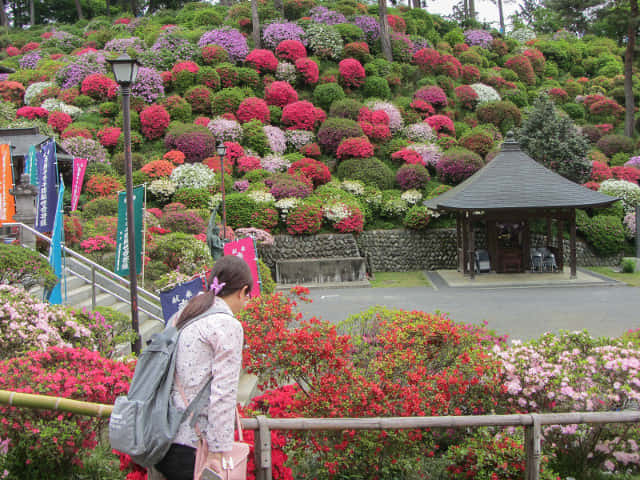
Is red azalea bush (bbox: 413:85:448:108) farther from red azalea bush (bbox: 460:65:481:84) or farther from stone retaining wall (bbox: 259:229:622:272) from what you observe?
stone retaining wall (bbox: 259:229:622:272)

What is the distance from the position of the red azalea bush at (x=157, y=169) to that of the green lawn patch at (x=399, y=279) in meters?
9.08

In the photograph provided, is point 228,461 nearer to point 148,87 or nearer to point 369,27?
point 148,87

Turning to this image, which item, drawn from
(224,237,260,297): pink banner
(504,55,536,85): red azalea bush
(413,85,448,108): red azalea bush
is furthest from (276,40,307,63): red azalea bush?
(224,237,260,297): pink banner

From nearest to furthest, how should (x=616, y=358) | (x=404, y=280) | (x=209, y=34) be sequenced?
(x=616, y=358) < (x=404, y=280) < (x=209, y=34)

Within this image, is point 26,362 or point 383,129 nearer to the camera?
point 26,362

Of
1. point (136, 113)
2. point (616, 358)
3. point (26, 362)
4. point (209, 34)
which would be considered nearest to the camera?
point (26, 362)

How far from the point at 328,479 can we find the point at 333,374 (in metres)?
0.83

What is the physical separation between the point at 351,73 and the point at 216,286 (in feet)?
89.5

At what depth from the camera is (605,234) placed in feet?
65.2

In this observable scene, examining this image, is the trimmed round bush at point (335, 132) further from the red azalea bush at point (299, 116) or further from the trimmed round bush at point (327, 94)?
the trimmed round bush at point (327, 94)

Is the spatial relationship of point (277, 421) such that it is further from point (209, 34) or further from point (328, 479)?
point (209, 34)

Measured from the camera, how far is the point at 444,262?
66.4ft

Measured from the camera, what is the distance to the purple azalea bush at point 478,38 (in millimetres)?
36500

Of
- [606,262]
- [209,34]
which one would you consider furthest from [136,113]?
[606,262]
